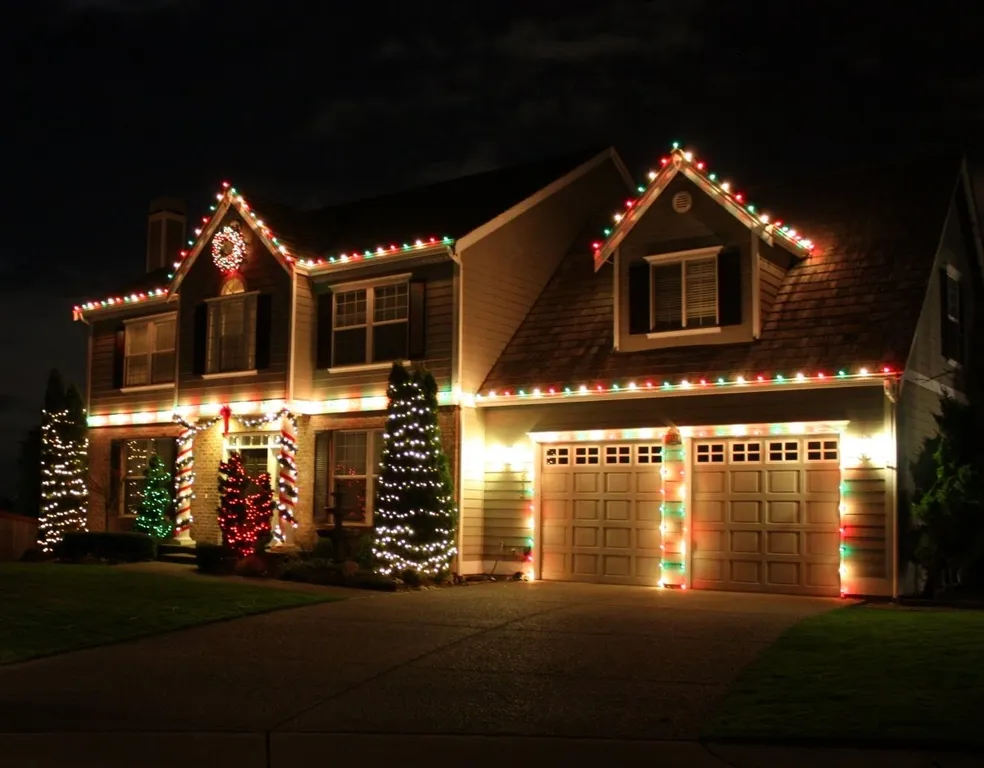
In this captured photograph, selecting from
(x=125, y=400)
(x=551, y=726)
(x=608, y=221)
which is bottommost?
(x=551, y=726)

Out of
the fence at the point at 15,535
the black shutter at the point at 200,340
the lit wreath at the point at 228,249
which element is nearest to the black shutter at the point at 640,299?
the lit wreath at the point at 228,249

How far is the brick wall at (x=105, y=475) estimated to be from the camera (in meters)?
26.2

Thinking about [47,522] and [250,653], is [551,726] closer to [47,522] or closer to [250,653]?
[250,653]

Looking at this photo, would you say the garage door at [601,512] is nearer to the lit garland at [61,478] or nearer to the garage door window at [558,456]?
the garage door window at [558,456]

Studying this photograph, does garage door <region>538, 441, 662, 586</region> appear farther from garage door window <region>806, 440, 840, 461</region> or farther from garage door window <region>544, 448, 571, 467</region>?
garage door window <region>806, 440, 840, 461</region>

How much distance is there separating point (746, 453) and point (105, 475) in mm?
15375

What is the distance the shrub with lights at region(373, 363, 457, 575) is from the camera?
19.2 m

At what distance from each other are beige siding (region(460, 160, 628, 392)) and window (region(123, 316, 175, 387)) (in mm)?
8286

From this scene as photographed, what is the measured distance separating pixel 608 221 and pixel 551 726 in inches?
656

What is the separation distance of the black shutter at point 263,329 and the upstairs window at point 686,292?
7.39 metres

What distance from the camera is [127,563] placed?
22.9 metres

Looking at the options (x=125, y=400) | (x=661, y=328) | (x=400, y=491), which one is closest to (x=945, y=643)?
(x=661, y=328)

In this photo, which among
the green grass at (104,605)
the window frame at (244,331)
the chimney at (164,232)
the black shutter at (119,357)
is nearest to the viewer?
the green grass at (104,605)

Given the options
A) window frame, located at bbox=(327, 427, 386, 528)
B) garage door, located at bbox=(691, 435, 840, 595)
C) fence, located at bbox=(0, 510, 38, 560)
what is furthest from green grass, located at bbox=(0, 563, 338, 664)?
fence, located at bbox=(0, 510, 38, 560)
